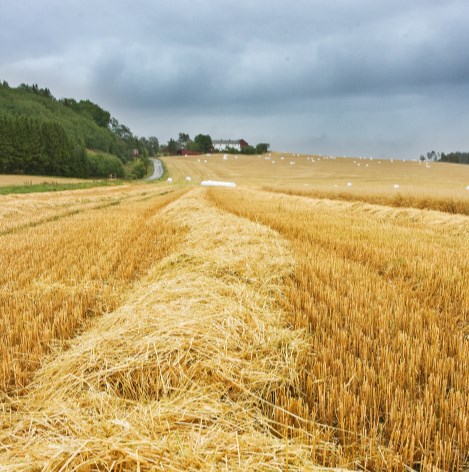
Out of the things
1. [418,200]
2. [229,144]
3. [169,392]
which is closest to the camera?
[169,392]

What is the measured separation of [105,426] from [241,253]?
12.8ft

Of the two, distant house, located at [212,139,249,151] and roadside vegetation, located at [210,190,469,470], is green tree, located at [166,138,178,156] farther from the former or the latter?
roadside vegetation, located at [210,190,469,470]

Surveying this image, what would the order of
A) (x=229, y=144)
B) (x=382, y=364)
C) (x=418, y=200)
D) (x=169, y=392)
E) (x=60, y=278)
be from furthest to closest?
(x=229, y=144)
(x=418, y=200)
(x=60, y=278)
(x=382, y=364)
(x=169, y=392)

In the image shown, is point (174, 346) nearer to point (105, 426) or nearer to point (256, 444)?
point (105, 426)

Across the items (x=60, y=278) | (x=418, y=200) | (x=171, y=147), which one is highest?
(x=171, y=147)

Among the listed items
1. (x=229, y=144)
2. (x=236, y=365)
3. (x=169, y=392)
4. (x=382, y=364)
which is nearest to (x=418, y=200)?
(x=382, y=364)

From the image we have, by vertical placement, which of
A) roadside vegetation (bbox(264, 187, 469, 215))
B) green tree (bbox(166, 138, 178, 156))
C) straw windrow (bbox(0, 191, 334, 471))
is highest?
green tree (bbox(166, 138, 178, 156))

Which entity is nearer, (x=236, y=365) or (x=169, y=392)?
(x=169, y=392)

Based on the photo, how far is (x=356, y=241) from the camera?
7.00 metres

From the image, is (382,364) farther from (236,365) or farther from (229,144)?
(229,144)

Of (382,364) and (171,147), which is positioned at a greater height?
(171,147)

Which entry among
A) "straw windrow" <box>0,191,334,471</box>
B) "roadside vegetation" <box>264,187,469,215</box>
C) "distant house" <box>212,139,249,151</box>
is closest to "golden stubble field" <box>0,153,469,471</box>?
"straw windrow" <box>0,191,334,471</box>

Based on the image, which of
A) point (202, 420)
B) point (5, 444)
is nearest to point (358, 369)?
point (202, 420)

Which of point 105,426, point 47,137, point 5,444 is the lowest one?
point 5,444
